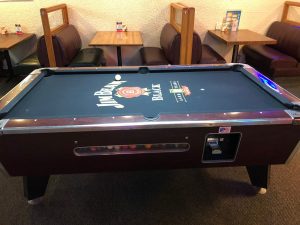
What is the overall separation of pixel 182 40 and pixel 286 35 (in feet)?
5.89

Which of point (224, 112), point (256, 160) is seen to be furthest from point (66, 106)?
point (256, 160)

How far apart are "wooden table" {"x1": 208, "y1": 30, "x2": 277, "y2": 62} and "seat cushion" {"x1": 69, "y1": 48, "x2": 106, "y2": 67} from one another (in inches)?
66.1

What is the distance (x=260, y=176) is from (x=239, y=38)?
2052 millimetres

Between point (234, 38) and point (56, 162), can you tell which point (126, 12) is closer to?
point (234, 38)

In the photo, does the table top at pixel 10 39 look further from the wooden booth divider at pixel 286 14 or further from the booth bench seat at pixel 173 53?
the wooden booth divider at pixel 286 14

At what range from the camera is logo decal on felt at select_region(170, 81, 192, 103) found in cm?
145

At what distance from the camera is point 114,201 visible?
1655mm

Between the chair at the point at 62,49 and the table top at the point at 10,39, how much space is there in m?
0.40

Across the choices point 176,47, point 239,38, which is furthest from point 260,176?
point 239,38

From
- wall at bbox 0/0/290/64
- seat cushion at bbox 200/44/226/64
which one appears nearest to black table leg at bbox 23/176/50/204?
seat cushion at bbox 200/44/226/64

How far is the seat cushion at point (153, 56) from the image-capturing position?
310cm

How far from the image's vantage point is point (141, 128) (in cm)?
114

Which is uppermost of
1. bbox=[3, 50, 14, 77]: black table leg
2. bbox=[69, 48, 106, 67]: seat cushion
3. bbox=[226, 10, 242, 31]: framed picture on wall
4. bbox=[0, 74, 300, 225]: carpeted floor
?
bbox=[226, 10, 242, 31]: framed picture on wall

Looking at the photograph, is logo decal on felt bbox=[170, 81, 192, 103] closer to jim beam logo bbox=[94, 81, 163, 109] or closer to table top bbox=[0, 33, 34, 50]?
jim beam logo bbox=[94, 81, 163, 109]
